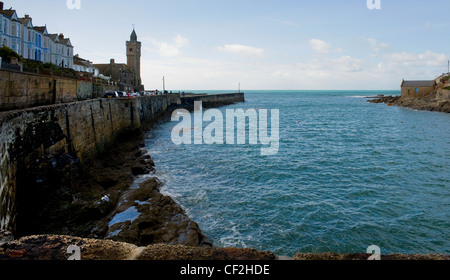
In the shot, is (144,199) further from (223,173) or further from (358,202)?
(358,202)

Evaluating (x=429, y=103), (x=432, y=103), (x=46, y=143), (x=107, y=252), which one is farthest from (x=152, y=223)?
(x=429, y=103)

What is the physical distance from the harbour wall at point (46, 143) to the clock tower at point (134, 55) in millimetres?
53525

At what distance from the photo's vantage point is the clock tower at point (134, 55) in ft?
251

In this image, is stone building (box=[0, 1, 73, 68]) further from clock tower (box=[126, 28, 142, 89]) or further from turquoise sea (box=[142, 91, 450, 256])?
clock tower (box=[126, 28, 142, 89])

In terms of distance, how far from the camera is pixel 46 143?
14.1m

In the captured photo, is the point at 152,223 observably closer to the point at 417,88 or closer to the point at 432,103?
the point at 432,103

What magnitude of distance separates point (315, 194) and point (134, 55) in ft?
234

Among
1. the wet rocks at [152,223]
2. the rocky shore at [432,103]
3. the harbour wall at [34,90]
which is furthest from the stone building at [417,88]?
the wet rocks at [152,223]
